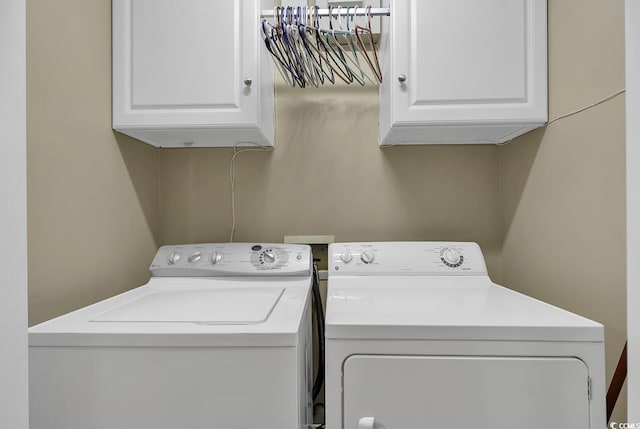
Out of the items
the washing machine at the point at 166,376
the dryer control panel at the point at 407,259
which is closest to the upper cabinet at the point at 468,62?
the dryer control panel at the point at 407,259

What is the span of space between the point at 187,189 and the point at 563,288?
1.70 meters

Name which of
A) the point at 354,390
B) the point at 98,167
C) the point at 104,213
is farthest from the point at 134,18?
the point at 354,390

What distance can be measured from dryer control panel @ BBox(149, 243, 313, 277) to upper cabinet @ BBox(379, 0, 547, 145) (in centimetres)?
71

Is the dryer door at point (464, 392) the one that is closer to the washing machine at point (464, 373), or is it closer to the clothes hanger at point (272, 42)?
the washing machine at point (464, 373)

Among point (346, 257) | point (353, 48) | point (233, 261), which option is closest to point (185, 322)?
point (233, 261)

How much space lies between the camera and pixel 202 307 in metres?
1.11

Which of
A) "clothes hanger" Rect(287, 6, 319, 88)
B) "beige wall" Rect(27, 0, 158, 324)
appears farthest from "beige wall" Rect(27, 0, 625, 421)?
"clothes hanger" Rect(287, 6, 319, 88)

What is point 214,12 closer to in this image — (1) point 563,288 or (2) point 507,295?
(2) point 507,295

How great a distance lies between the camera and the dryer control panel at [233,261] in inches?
61.9

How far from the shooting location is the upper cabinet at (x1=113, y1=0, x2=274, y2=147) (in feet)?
4.56

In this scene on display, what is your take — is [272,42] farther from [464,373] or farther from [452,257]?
[464,373]

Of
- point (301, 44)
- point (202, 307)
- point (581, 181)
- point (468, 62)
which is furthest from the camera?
point (301, 44)

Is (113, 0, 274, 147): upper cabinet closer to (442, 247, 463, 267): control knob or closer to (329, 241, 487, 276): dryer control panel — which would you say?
(329, 241, 487, 276): dryer control panel

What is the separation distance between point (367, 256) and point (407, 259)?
0.17m
